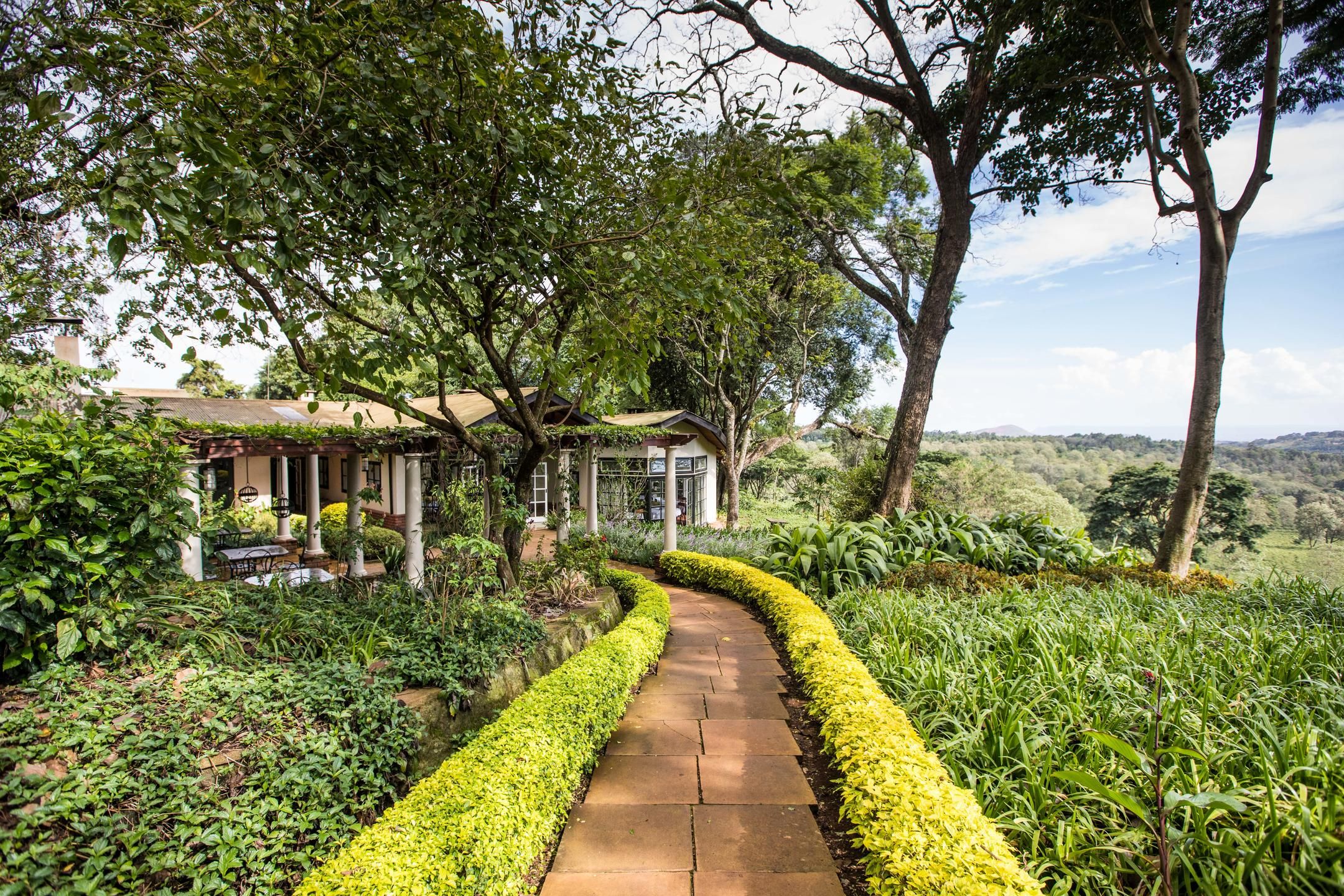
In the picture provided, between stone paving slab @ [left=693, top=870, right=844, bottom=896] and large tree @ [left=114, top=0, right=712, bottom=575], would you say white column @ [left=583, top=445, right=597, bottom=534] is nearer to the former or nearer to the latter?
large tree @ [left=114, top=0, right=712, bottom=575]

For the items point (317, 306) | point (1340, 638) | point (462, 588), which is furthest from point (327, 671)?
point (1340, 638)

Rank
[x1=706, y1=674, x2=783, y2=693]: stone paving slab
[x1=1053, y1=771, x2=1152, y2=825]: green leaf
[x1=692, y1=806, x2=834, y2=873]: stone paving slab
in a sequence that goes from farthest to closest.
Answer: [x1=706, y1=674, x2=783, y2=693]: stone paving slab, [x1=692, y1=806, x2=834, y2=873]: stone paving slab, [x1=1053, y1=771, x2=1152, y2=825]: green leaf

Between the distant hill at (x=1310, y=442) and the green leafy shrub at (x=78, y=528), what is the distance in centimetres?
3866

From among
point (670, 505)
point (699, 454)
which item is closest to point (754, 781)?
point (670, 505)

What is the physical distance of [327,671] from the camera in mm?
3045

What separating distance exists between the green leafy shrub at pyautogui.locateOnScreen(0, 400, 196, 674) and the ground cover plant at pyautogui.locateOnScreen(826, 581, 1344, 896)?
13.5ft

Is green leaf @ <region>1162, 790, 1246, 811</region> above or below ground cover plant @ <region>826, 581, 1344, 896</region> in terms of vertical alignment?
above

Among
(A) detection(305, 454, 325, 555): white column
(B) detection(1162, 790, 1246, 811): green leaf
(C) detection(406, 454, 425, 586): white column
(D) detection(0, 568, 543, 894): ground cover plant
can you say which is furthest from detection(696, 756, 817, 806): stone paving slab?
(A) detection(305, 454, 325, 555): white column

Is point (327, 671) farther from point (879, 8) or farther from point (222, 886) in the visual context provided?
point (879, 8)

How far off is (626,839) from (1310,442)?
44.7m

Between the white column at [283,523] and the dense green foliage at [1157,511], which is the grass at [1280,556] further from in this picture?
the white column at [283,523]

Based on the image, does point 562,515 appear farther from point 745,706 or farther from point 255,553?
point 255,553

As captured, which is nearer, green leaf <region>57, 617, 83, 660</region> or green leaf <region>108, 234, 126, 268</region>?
green leaf <region>108, 234, 126, 268</region>

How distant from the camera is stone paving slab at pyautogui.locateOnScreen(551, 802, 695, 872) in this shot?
104 inches
